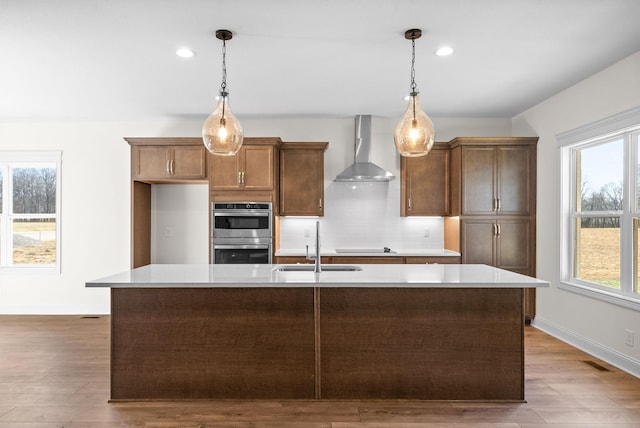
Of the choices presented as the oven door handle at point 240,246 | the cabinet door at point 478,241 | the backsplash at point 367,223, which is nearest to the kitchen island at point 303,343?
the oven door handle at point 240,246

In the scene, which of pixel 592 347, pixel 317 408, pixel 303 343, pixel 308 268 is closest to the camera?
pixel 317 408

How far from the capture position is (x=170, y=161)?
16.1ft

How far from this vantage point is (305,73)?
12.3 ft

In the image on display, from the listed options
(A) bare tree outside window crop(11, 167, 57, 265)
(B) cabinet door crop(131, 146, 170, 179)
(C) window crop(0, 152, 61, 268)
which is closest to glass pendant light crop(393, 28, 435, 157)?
(B) cabinet door crop(131, 146, 170, 179)

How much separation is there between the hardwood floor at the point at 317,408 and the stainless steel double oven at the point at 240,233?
1.74 m

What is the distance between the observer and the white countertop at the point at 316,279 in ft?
8.46

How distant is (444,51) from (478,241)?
2.39m

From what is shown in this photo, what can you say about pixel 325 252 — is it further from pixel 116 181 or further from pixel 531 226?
pixel 116 181

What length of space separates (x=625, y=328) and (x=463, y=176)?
215cm

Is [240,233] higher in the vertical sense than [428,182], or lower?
lower

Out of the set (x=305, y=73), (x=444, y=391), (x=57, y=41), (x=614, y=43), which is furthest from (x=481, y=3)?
(x=57, y=41)

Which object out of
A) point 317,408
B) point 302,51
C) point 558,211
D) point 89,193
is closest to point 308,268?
point 317,408

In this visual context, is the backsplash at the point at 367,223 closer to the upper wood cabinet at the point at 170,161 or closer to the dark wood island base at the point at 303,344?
the upper wood cabinet at the point at 170,161

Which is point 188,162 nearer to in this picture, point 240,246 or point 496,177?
point 240,246
